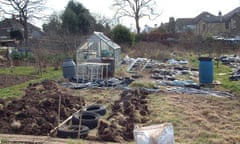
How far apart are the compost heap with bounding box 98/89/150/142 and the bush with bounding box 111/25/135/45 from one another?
58.3 feet

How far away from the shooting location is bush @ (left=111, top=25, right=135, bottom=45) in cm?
2731

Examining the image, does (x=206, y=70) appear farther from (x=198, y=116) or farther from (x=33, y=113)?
(x=33, y=113)

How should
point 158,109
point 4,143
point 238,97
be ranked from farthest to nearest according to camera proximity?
point 238,97, point 158,109, point 4,143

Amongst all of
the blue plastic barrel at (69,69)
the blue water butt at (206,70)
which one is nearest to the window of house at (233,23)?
the blue water butt at (206,70)

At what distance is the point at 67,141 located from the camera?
5.39 m

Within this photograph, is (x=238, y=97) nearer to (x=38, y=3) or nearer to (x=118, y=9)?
(x=38, y=3)

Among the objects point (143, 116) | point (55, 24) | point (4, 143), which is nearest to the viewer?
point (4, 143)

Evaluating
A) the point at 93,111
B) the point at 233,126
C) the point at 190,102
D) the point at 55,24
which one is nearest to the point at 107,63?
the point at 190,102

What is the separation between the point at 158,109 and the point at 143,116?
0.88 metres

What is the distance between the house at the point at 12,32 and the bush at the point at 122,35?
30.8 feet

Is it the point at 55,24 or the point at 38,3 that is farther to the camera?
the point at 55,24

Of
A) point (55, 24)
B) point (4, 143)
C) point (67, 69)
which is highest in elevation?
point (55, 24)

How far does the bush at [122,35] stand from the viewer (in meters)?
27.3

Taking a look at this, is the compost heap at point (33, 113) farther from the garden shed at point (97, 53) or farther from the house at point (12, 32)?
the house at point (12, 32)
